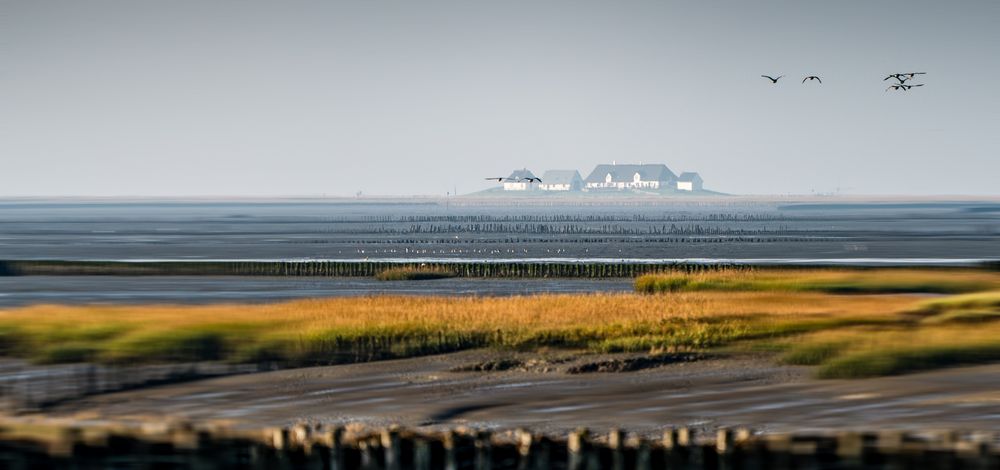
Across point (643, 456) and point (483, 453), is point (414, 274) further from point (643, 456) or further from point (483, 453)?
point (643, 456)

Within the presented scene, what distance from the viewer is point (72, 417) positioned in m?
33.4

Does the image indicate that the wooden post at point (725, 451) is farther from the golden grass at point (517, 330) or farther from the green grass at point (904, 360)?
the golden grass at point (517, 330)

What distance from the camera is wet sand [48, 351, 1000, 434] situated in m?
33.1

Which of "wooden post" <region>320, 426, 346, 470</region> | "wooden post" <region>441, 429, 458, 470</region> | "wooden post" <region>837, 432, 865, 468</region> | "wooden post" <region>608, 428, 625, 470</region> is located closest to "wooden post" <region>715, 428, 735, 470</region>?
"wooden post" <region>608, 428, 625, 470</region>

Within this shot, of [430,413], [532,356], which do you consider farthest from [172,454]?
[532,356]

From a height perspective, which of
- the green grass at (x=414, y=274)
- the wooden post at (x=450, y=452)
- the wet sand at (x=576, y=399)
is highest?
the wooden post at (x=450, y=452)

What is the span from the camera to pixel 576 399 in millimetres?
36562

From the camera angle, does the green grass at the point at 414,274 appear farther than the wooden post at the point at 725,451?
Yes

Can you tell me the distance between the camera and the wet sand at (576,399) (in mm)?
33094

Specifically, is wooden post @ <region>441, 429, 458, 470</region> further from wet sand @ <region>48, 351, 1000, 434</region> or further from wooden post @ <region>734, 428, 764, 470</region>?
wet sand @ <region>48, 351, 1000, 434</region>

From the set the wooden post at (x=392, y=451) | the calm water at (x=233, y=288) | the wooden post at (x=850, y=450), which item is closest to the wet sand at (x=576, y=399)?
the wooden post at (x=850, y=450)

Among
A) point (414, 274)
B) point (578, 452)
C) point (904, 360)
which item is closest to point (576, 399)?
point (904, 360)

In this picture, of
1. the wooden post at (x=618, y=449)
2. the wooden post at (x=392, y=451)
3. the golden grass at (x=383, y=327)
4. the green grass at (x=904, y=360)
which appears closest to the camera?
the wooden post at (x=618, y=449)

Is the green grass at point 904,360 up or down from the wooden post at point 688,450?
down
